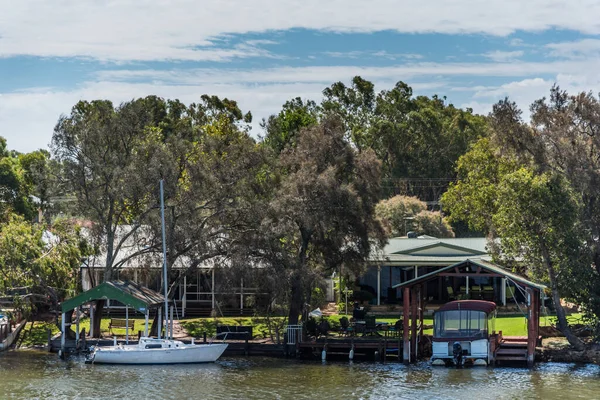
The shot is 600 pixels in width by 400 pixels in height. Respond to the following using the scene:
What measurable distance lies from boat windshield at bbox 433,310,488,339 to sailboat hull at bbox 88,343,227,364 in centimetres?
1122

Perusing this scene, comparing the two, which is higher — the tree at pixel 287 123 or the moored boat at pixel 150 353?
the tree at pixel 287 123

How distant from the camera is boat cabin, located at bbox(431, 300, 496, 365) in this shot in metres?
44.9

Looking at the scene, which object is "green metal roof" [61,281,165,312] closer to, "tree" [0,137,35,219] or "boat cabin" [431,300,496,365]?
"boat cabin" [431,300,496,365]

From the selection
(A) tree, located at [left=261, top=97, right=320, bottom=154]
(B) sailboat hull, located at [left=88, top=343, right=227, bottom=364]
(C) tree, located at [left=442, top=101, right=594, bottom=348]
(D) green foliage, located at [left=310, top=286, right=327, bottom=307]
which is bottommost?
(B) sailboat hull, located at [left=88, top=343, right=227, bottom=364]

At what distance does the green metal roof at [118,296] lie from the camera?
46375 mm

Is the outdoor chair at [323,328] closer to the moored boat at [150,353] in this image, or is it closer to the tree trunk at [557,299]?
the moored boat at [150,353]

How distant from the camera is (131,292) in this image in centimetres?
4712

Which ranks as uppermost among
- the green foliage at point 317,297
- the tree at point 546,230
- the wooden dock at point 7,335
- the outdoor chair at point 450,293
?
the tree at point 546,230

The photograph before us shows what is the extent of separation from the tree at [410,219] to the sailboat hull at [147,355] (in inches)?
1391

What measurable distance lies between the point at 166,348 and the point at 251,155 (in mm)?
11207

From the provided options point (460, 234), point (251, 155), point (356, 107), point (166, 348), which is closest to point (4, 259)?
point (166, 348)

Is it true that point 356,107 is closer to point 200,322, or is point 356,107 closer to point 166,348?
point 200,322

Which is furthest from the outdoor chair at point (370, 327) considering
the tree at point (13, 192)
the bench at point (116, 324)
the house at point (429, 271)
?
the tree at point (13, 192)

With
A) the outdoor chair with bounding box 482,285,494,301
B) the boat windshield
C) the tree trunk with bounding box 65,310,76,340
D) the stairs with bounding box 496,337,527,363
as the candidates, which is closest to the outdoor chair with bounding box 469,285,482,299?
the outdoor chair with bounding box 482,285,494,301
